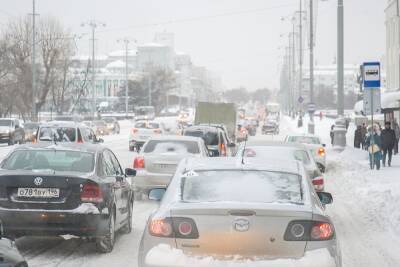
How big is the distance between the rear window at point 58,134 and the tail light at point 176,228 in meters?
21.2

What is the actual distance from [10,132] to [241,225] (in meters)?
47.5

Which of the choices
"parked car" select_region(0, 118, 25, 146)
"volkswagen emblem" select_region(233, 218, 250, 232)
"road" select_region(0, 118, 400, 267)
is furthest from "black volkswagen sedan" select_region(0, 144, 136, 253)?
"parked car" select_region(0, 118, 25, 146)

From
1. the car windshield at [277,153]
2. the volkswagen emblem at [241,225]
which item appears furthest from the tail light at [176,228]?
the car windshield at [277,153]

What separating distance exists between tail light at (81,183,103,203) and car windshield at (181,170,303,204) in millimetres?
3295

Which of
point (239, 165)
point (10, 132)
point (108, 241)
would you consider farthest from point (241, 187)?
point (10, 132)

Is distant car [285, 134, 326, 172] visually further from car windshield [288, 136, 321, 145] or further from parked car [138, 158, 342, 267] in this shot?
parked car [138, 158, 342, 267]

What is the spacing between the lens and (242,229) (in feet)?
21.7

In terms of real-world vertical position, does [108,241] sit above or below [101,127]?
below

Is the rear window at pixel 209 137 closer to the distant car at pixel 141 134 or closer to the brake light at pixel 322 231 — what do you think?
the distant car at pixel 141 134

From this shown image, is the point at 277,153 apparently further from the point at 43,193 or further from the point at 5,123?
the point at 5,123

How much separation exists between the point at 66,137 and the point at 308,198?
21190 millimetres

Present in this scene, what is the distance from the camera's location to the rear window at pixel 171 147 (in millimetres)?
18859

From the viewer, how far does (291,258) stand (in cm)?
656

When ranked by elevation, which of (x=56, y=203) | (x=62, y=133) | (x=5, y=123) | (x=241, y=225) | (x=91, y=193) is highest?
(x=5, y=123)
